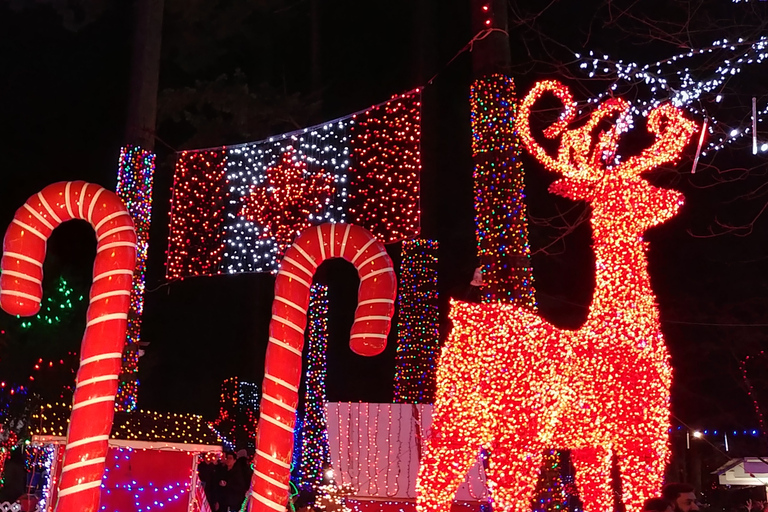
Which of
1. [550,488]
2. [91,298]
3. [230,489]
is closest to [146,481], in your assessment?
[230,489]

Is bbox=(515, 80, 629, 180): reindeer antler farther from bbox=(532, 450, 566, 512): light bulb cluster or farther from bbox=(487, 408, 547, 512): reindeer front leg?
bbox=(532, 450, 566, 512): light bulb cluster

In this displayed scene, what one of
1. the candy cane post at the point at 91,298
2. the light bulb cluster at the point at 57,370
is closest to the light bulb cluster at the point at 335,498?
the candy cane post at the point at 91,298

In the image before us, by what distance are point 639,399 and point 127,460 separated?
493cm

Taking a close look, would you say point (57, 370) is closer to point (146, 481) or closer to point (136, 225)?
point (136, 225)

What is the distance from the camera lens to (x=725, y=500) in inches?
1001

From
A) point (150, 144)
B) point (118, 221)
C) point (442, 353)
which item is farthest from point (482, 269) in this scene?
point (150, 144)

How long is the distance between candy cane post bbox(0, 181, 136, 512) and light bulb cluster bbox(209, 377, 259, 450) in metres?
15.7

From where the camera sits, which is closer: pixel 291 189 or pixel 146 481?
pixel 146 481

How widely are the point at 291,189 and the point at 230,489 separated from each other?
3929 millimetres

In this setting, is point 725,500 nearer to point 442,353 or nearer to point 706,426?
point 706,426

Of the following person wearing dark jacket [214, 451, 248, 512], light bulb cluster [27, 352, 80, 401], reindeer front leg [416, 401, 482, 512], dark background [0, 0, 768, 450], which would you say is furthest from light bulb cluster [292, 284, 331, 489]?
reindeer front leg [416, 401, 482, 512]

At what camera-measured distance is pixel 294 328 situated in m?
4.78

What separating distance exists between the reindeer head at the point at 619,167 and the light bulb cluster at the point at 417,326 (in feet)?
19.4

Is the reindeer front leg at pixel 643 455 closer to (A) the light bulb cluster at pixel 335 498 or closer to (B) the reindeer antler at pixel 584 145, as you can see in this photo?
(B) the reindeer antler at pixel 584 145
